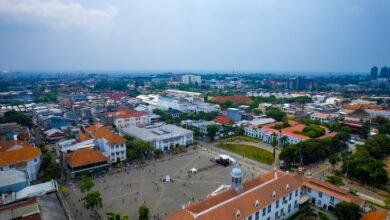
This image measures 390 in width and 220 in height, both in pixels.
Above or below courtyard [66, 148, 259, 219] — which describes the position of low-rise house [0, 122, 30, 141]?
above

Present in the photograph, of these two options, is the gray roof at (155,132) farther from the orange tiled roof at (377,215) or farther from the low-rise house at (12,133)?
the orange tiled roof at (377,215)

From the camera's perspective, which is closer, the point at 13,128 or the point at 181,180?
the point at 181,180

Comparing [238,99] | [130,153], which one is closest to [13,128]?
[130,153]

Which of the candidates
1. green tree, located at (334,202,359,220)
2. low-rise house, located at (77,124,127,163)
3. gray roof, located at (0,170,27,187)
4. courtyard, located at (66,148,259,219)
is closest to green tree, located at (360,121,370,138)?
courtyard, located at (66,148,259,219)

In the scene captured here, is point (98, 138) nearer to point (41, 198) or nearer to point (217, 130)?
point (41, 198)

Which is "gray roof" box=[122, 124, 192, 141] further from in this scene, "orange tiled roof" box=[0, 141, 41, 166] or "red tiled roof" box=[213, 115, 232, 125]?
"orange tiled roof" box=[0, 141, 41, 166]

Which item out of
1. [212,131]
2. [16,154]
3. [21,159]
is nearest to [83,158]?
[21,159]
